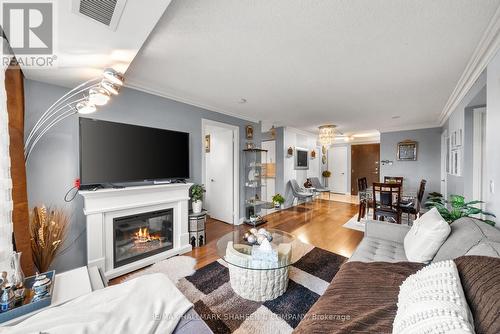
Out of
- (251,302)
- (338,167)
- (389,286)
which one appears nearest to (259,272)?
(251,302)

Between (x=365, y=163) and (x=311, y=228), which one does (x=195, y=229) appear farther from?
(x=365, y=163)

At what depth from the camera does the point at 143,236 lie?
8.42ft

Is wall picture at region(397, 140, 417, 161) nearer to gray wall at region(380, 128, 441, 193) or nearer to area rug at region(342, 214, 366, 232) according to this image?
→ gray wall at region(380, 128, 441, 193)

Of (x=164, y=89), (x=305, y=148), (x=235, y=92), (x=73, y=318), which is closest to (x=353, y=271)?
(x=73, y=318)

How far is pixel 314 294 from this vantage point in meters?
1.87

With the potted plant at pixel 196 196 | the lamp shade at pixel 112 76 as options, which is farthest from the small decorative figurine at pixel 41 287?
the potted plant at pixel 196 196

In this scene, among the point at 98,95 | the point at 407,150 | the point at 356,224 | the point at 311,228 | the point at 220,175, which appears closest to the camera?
the point at 98,95

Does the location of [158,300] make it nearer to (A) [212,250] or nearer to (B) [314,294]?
(B) [314,294]

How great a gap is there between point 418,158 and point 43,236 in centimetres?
721

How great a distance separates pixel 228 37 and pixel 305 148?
5106mm

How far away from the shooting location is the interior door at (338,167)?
7.69 m

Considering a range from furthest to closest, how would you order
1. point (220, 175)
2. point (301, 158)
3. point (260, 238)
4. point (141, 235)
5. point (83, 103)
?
point (301, 158)
point (220, 175)
point (141, 235)
point (260, 238)
point (83, 103)

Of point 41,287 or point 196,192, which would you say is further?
point 196,192

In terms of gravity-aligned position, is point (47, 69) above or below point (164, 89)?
below
